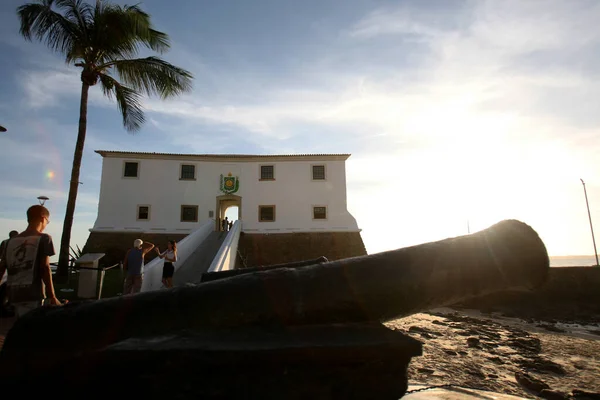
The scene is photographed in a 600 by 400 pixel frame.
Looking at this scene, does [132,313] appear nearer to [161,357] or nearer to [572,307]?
[161,357]

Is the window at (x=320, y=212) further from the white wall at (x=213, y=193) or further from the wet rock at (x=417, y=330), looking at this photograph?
the wet rock at (x=417, y=330)

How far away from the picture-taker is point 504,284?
1.96m

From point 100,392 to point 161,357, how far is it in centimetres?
33

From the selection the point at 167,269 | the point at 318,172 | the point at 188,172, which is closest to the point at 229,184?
the point at 188,172

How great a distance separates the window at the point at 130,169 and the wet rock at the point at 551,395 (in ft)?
66.9

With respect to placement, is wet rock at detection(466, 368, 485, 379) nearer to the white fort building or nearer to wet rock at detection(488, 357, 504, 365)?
wet rock at detection(488, 357, 504, 365)

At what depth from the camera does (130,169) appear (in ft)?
65.1

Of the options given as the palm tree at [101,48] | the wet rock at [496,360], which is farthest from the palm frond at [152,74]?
the wet rock at [496,360]

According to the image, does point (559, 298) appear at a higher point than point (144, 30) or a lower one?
lower

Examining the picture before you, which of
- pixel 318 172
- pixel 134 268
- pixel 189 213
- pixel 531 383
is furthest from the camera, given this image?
pixel 318 172

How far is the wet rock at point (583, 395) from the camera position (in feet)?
11.0

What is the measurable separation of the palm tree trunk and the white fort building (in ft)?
28.5

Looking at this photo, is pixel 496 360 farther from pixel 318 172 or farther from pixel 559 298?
pixel 318 172

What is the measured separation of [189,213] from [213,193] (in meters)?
1.77
